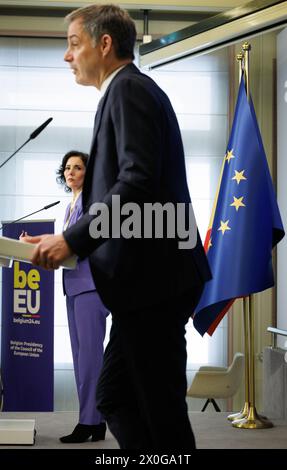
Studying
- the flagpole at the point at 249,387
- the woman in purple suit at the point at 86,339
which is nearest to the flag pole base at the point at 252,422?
the flagpole at the point at 249,387

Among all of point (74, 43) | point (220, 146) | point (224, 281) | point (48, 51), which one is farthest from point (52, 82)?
point (74, 43)

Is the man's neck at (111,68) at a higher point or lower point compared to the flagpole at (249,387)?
higher

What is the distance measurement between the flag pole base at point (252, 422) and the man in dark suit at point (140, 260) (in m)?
2.40

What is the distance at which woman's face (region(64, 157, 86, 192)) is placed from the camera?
3986 millimetres

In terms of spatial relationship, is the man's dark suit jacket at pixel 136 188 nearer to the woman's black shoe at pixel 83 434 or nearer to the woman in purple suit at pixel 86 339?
the woman in purple suit at pixel 86 339

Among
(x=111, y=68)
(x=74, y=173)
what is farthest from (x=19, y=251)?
(x=74, y=173)

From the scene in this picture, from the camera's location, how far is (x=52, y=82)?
20.9 feet

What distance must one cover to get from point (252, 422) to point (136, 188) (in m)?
2.73

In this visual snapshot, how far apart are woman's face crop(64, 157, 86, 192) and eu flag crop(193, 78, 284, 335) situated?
859 millimetres

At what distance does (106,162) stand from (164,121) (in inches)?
6.5

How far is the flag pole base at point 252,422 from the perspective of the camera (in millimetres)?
4137

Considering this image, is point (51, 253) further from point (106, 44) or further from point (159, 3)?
point (159, 3)

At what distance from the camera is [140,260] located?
5.90 ft

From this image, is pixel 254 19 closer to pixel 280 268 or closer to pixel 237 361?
pixel 237 361
